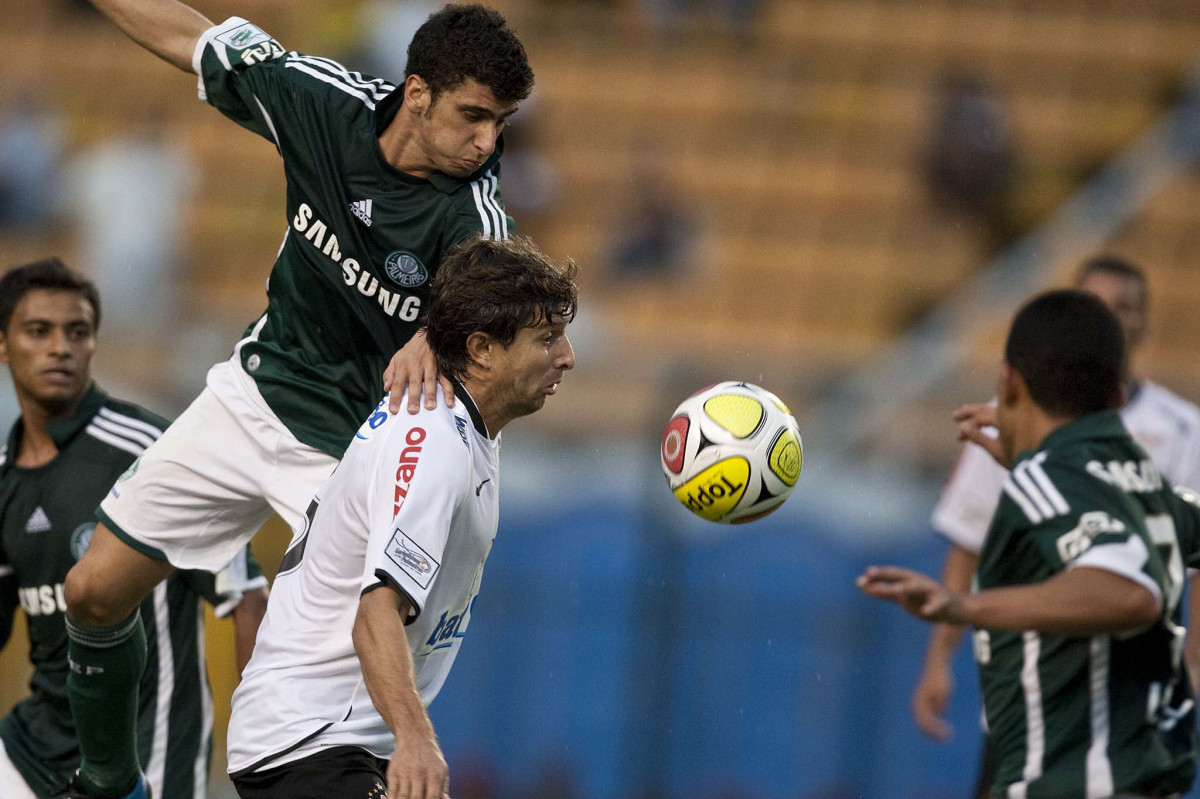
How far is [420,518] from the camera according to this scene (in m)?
3.93

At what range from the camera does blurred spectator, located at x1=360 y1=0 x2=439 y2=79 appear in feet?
44.1

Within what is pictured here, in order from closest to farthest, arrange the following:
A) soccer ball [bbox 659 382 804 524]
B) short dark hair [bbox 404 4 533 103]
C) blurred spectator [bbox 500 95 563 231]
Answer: short dark hair [bbox 404 4 533 103] → soccer ball [bbox 659 382 804 524] → blurred spectator [bbox 500 95 563 231]

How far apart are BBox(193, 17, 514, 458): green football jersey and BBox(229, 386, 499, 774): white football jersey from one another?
918 millimetres

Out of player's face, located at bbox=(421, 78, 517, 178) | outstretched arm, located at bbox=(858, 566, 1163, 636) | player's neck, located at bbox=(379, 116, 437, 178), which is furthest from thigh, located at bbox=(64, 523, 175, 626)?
outstretched arm, located at bbox=(858, 566, 1163, 636)

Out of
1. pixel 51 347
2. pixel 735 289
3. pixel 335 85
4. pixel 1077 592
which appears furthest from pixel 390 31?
pixel 1077 592

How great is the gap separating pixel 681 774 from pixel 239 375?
488cm

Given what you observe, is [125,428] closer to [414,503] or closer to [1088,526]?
[414,503]

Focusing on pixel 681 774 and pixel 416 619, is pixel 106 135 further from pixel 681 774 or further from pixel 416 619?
pixel 416 619

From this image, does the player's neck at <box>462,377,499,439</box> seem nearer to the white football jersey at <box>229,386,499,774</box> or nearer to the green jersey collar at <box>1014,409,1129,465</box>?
the white football jersey at <box>229,386,499,774</box>

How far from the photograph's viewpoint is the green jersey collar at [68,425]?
237 inches

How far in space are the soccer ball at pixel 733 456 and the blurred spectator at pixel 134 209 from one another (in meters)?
7.57

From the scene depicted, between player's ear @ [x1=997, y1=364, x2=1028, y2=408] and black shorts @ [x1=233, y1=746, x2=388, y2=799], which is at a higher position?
player's ear @ [x1=997, y1=364, x2=1028, y2=408]

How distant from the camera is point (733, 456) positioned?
5316mm

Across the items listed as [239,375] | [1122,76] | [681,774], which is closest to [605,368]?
[681,774]
